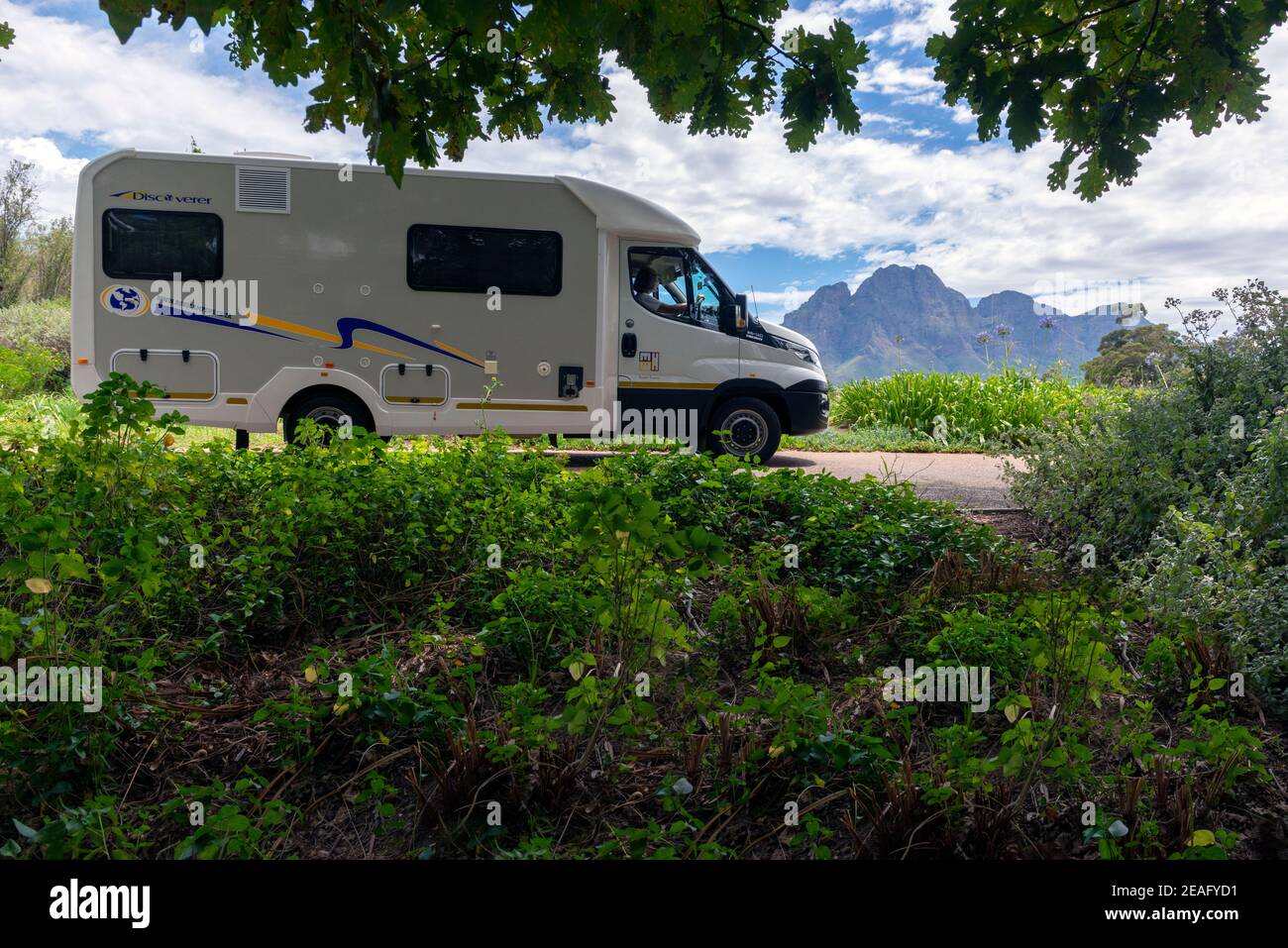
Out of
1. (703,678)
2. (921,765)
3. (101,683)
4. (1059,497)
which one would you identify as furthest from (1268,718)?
(101,683)

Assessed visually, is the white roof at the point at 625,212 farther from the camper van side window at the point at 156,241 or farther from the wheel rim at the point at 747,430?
the camper van side window at the point at 156,241

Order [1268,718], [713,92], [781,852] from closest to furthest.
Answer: [781,852] → [1268,718] → [713,92]

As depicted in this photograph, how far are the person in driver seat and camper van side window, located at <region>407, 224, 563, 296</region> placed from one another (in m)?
0.93

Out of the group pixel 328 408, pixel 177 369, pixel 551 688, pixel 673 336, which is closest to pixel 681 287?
pixel 673 336

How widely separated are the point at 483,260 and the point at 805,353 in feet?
13.0

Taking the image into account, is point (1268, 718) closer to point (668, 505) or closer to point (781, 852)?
point (781, 852)

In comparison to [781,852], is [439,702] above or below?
above

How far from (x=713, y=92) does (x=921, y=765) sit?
2.96 meters

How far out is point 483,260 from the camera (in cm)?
988

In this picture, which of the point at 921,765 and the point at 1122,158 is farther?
the point at 1122,158

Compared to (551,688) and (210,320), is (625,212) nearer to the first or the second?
(210,320)

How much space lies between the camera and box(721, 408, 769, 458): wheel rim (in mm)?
10453

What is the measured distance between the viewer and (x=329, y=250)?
31.4 feet

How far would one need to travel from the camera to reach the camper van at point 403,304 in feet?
30.7
